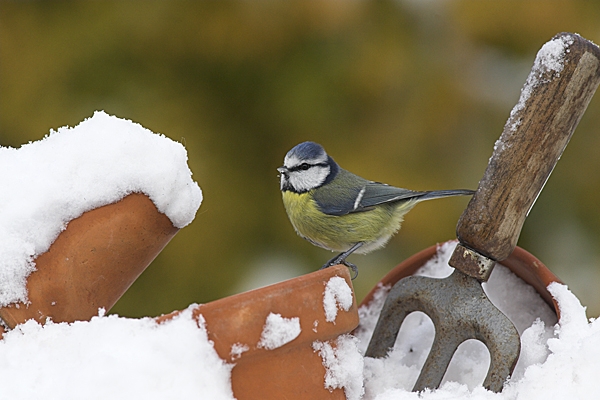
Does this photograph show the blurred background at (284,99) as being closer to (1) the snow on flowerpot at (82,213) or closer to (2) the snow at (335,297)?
(1) the snow on flowerpot at (82,213)

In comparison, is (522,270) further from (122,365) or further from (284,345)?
(122,365)

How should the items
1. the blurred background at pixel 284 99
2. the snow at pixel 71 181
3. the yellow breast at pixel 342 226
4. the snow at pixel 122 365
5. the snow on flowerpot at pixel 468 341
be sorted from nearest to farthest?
1. the snow at pixel 122 365
2. the snow at pixel 71 181
3. the snow on flowerpot at pixel 468 341
4. the yellow breast at pixel 342 226
5. the blurred background at pixel 284 99

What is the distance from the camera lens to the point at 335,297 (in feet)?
1.90

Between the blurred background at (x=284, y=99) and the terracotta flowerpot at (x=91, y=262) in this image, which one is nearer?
the terracotta flowerpot at (x=91, y=262)

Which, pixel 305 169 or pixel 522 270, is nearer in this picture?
pixel 522 270

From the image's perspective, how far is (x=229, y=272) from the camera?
1.68m

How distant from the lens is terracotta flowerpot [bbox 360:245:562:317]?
75 cm

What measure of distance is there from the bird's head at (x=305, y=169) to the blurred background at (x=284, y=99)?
1.07 ft

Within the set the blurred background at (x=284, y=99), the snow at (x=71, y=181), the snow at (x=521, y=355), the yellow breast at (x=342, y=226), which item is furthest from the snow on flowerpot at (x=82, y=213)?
the blurred background at (x=284, y=99)

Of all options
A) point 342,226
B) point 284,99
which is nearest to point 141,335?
point 342,226

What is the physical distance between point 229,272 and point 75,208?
3.50 feet

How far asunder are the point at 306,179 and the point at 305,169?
26mm

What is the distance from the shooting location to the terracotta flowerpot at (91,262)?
24.0 inches

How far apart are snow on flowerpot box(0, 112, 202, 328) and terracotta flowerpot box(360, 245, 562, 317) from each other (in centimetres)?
35
